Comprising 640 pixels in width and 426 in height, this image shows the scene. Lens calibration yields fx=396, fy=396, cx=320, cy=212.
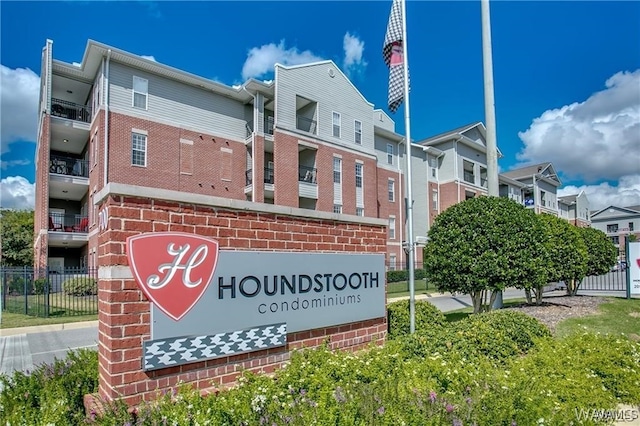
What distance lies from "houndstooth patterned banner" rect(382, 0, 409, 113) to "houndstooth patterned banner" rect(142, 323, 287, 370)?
20.6 ft

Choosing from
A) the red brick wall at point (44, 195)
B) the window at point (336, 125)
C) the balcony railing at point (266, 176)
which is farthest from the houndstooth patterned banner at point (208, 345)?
the window at point (336, 125)

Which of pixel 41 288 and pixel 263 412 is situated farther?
pixel 41 288

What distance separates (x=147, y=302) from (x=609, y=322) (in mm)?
10329

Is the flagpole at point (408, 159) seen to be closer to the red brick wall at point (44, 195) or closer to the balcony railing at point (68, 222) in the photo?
the red brick wall at point (44, 195)

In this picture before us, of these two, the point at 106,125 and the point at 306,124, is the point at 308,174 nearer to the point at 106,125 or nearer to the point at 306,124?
the point at 306,124

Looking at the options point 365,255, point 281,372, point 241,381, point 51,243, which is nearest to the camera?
point 241,381

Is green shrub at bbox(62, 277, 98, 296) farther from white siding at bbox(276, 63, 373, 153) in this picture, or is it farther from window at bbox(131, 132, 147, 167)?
white siding at bbox(276, 63, 373, 153)

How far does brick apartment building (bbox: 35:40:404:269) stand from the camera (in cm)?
2048

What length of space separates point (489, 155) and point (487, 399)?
8.29 metres

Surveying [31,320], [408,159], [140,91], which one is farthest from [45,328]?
[140,91]

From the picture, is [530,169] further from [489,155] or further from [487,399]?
[487,399]


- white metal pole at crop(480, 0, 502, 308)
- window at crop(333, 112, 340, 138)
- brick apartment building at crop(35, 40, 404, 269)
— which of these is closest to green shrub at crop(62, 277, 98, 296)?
brick apartment building at crop(35, 40, 404, 269)

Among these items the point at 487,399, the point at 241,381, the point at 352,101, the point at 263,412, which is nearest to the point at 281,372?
the point at 241,381

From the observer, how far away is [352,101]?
1174 inches
